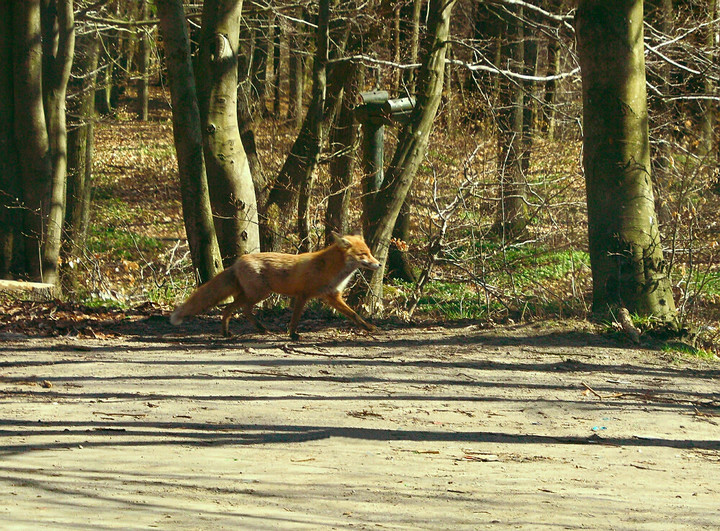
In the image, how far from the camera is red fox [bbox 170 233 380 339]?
9758 mm

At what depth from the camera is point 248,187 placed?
12469mm

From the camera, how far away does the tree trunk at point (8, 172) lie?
14.5 m

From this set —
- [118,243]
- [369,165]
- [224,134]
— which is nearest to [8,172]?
[224,134]

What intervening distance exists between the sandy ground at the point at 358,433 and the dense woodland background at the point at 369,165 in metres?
2.19

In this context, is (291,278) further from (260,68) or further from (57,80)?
Result: (260,68)

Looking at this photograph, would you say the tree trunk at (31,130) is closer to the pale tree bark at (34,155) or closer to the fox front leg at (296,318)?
the pale tree bark at (34,155)

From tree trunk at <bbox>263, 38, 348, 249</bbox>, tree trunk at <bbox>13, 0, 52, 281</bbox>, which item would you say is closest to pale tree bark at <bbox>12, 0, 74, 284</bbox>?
tree trunk at <bbox>13, 0, 52, 281</bbox>

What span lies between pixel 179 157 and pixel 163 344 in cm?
346

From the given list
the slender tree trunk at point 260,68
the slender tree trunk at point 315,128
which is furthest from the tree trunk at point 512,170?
the slender tree trunk at point 260,68

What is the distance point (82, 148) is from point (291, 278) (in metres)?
13.5

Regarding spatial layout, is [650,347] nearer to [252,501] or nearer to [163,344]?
[163,344]

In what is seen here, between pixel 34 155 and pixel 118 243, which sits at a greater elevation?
pixel 34 155

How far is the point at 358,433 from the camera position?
607 centimetres

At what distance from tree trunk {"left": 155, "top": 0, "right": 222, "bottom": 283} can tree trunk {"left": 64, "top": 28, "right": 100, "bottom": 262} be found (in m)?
7.77
